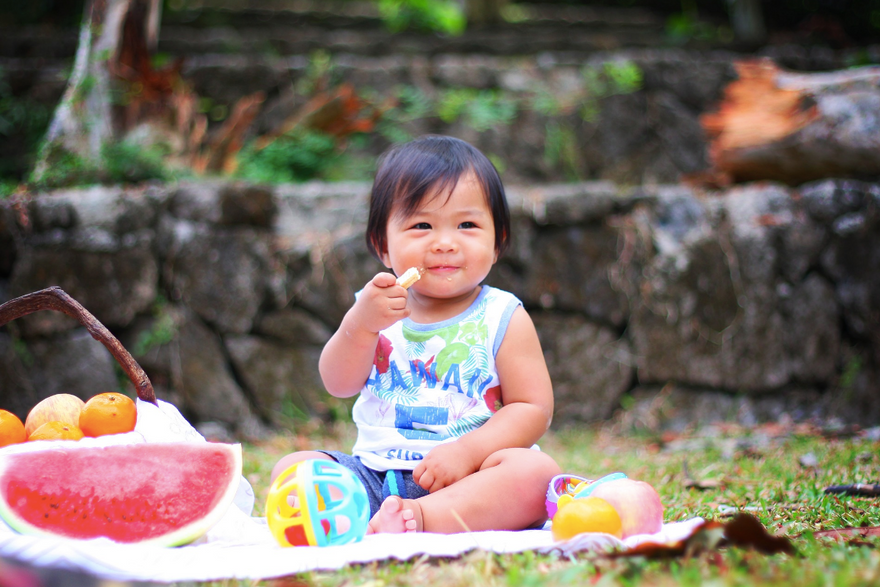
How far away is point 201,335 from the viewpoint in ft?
12.2

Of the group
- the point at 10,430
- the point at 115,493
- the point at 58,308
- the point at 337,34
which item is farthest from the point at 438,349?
the point at 337,34

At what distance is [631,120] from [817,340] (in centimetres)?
209

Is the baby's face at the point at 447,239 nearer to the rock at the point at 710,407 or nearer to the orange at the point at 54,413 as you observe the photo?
the orange at the point at 54,413

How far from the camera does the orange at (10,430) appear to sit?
1733mm

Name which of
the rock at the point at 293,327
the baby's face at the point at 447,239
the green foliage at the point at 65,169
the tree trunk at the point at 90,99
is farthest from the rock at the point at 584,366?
the tree trunk at the point at 90,99

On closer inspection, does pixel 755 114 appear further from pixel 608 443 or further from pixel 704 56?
pixel 608 443

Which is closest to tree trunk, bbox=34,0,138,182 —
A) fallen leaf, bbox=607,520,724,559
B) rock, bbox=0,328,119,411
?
rock, bbox=0,328,119,411

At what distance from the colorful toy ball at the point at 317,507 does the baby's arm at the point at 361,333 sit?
0.45m

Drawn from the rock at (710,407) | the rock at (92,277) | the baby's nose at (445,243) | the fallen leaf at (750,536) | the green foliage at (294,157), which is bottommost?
the rock at (710,407)

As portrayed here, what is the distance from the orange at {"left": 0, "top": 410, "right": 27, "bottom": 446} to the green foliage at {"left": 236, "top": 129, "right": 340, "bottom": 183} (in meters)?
2.95

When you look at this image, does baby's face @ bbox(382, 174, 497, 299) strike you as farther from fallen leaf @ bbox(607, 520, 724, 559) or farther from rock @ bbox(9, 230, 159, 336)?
rock @ bbox(9, 230, 159, 336)

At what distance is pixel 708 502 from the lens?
206 centimetres

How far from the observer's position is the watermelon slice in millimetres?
1523

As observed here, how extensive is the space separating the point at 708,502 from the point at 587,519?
2.82ft
